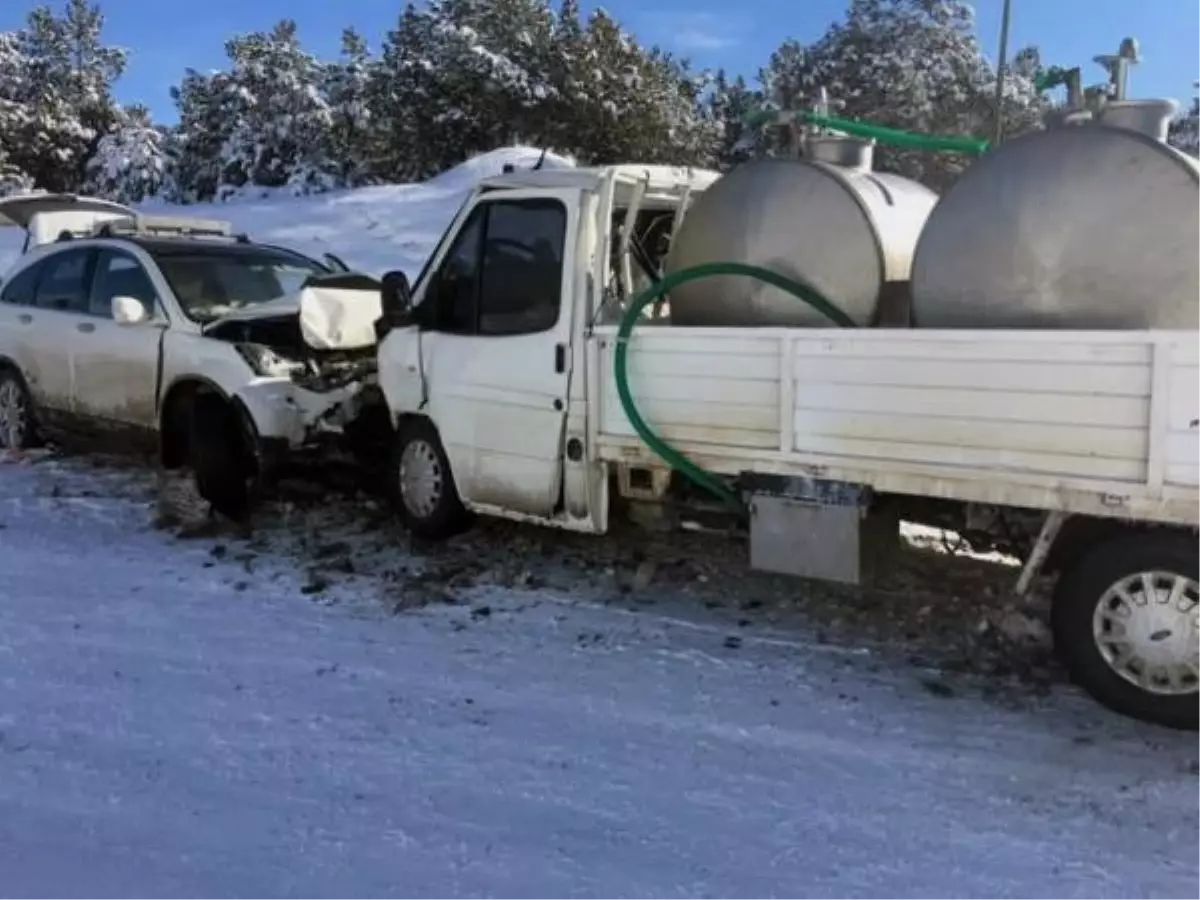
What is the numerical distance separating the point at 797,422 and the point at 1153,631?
1.64 meters

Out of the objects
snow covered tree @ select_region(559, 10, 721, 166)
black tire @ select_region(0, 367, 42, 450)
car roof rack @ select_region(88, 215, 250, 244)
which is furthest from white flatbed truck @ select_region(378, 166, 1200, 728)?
snow covered tree @ select_region(559, 10, 721, 166)

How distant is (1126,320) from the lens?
4.76 metres

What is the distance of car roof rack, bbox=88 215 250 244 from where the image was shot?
962cm

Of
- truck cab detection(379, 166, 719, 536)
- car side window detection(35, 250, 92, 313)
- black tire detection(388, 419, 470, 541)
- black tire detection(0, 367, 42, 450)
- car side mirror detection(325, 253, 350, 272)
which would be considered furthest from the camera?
car side mirror detection(325, 253, 350, 272)

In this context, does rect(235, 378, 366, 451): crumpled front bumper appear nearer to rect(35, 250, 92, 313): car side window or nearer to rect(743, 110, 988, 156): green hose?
rect(35, 250, 92, 313): car side window

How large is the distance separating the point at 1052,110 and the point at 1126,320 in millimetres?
1546

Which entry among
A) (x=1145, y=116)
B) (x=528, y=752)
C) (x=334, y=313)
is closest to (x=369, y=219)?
(x=334, y=313)

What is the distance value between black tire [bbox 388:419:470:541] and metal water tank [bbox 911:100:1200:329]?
3.02 metres

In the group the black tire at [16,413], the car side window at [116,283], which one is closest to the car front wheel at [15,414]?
the black tire at [16,413]

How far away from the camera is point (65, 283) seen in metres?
9.59

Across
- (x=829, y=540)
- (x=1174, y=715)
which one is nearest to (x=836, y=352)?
(x=829, y=540)

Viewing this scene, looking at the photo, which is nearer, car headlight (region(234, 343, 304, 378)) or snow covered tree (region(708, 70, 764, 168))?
car headlight (region(234, 343, 304, 378))

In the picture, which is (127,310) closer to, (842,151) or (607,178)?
(607,178)

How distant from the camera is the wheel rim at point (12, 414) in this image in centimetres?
998
